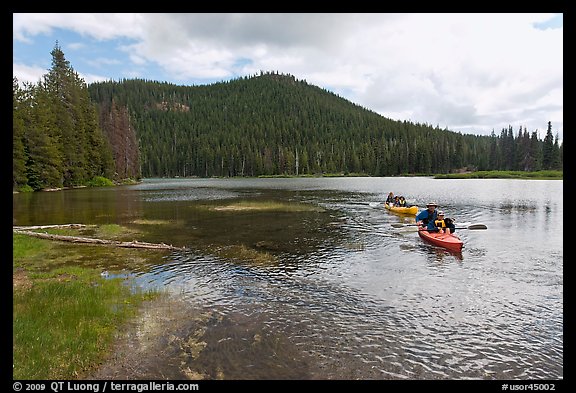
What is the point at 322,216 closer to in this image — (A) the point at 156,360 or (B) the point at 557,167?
(A) the point at 156,360

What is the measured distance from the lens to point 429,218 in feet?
93.4

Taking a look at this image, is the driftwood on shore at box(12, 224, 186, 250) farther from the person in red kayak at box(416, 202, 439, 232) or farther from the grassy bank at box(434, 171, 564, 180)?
the grassy bank at box(434, 171, 564, 180)

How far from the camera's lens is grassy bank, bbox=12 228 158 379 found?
8570 millimetres

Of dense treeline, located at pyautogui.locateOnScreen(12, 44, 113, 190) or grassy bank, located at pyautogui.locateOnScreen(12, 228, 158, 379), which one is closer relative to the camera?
grassy bank, located at pyautogui.locateOnScreen(12, 228, 158, 379)

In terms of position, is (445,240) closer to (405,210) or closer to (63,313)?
(405,210)

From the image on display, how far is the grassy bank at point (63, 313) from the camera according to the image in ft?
28.1

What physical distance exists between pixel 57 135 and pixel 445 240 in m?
80.0

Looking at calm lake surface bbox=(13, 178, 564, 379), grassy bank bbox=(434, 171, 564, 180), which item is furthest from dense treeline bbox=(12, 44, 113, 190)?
grassy bank bbox=(434, 171, 564, 180)

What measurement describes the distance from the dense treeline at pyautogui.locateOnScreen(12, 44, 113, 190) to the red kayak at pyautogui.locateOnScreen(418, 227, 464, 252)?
56.6m

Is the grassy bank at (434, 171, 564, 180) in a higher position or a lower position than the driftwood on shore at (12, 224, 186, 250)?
higher

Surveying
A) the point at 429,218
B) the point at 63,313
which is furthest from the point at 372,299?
the point at 429,218
